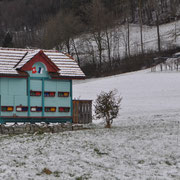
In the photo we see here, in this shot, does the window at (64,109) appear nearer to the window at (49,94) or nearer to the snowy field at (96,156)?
the window at (49,94)

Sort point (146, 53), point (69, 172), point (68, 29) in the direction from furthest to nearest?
point (68, 29) → point (146, 53) → point (69, 172)

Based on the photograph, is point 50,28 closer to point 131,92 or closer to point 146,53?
point 146,53

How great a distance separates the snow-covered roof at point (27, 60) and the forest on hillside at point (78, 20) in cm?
1864

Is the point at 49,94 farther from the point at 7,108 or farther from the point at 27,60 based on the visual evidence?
the point at 7,108

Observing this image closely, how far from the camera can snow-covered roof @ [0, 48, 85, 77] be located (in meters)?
22.7

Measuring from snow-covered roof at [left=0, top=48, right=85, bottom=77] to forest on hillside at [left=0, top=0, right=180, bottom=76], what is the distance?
1864 cm

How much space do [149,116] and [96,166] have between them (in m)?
15.2

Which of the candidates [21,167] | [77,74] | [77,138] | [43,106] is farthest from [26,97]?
[21,167]

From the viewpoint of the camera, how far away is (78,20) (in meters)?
76.1

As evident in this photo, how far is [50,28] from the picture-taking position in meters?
66.9

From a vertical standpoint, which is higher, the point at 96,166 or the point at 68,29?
the point at 68,29

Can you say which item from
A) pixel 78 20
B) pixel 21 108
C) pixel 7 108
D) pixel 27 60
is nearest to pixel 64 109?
pixel 21 108

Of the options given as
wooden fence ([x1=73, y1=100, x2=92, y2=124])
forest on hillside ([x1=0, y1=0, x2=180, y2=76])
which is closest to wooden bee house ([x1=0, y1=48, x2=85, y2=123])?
wooden fence ([x1=73, y1=100, x2=92, y2=124])

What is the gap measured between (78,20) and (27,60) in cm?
5444
